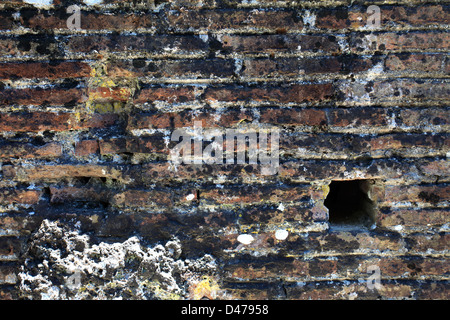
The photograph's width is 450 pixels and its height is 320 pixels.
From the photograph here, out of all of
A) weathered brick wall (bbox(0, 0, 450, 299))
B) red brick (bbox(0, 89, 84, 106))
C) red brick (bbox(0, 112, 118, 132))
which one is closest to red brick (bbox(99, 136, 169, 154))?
weathered brick wall (bbox(0, 0, 450, 299))

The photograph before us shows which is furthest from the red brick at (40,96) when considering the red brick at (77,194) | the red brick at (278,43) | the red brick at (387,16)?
the red brick at (387,16)

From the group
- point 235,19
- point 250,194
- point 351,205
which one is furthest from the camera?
point 351,205

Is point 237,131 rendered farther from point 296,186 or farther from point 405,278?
point 405,278

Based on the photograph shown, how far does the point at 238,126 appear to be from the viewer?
1487mm

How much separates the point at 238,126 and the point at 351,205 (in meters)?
0.86

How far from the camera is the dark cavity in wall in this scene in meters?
1.66

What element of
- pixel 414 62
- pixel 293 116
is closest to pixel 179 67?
pixel 293 116

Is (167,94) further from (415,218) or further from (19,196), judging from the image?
(415,218)

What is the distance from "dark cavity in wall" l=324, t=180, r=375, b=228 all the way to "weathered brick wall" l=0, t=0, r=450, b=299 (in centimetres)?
8

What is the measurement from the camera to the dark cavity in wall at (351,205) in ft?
5.43

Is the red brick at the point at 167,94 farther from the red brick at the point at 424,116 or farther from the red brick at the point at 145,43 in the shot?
the red brick at the point at 424,116

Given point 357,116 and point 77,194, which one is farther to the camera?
point 77,194

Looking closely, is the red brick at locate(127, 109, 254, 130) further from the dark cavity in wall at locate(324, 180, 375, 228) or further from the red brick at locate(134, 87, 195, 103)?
the dark cavity in wall at locate(324, 180, 375, 228)

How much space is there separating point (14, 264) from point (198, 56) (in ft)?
4.39
